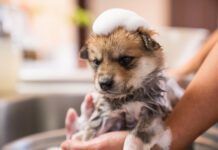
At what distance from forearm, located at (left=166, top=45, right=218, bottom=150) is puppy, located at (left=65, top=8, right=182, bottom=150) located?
0.02 meters

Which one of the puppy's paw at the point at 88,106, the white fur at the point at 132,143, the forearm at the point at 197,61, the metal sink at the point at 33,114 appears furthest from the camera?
the metal sink at the point at 33,114

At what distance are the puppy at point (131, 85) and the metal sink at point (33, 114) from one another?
42cm

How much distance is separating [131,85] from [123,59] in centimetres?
4

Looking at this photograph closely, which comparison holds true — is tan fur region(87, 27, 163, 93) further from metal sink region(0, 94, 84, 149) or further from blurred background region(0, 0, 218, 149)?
metal sink region(0, 94, 84, 149)

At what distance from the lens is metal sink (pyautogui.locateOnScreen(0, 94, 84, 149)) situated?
93cm

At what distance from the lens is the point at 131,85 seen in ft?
1.72

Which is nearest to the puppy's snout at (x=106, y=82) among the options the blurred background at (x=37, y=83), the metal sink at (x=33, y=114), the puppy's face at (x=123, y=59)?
the puppy's face at (x=123, y=59)

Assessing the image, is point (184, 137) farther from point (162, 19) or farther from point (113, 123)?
point (162, 19)

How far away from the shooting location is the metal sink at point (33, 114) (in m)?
0.93

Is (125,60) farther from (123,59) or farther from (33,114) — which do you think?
(33,114)

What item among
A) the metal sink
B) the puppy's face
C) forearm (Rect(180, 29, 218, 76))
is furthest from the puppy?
the metal sink

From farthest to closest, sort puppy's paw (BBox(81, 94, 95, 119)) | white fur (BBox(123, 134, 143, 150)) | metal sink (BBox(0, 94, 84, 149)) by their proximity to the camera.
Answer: metal sink (BBox(0, 94, 84, 149)) → puppy's paw (BBox(81, 94, 95, 119)) → white fur (BBox(123, 134, 143, 150))

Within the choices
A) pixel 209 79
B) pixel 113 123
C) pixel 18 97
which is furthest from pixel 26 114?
pixel 209 79

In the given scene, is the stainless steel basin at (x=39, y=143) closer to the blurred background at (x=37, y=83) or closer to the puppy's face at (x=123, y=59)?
the blurred background at (x=37, y=83)
